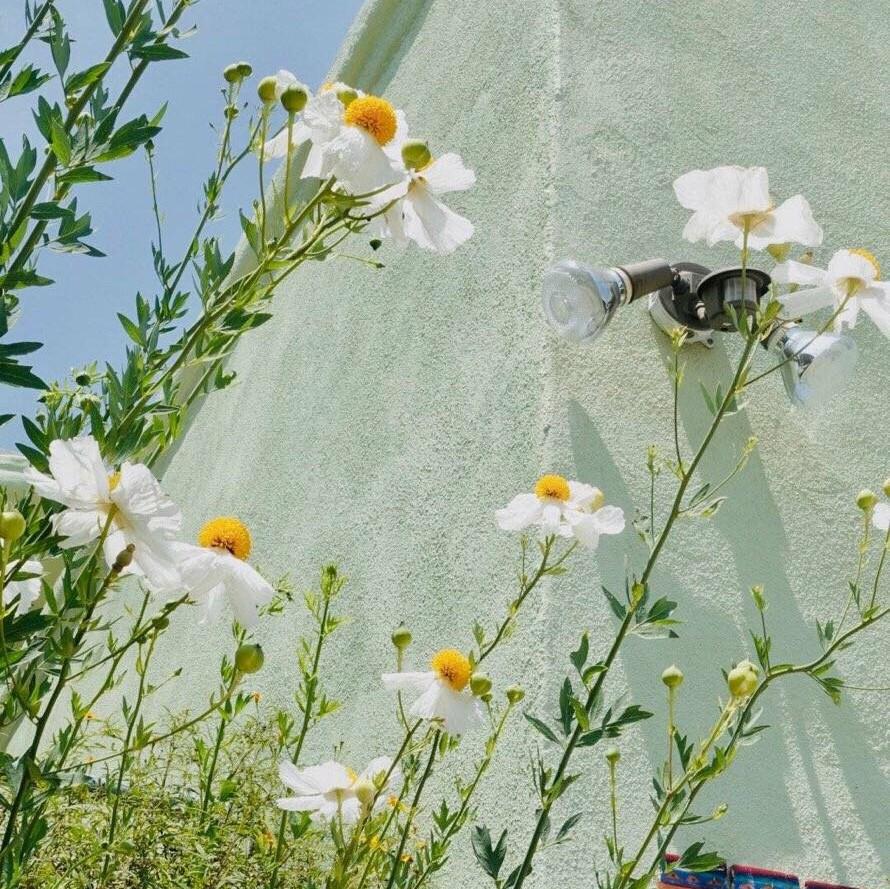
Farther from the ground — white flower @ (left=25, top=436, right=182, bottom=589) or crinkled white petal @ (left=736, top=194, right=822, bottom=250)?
crinkled white petal @ (left=736, top=194, right=822, bottom=250)

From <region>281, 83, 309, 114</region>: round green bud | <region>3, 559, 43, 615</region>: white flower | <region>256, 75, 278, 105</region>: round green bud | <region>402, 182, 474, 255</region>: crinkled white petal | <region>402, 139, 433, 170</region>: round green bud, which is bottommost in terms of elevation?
<region>3, 559, 43, 615</region>: white flower

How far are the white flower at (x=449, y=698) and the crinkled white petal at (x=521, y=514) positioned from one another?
28cm

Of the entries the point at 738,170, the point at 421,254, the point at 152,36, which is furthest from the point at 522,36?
the point at 152,36

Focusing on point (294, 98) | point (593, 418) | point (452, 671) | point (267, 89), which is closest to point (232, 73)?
point (267, 89)

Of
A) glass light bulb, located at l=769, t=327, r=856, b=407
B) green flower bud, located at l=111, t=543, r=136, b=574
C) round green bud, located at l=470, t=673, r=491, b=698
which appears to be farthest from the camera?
glass light bulb, located at l=769, t=327, r=856, b=407

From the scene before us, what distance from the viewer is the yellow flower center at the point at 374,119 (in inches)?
54.5

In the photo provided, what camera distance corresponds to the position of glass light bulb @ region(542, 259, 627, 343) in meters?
2.73

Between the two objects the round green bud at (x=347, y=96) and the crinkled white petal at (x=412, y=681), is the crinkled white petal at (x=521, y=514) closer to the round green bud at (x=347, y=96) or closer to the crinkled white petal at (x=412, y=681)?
the crinkled white petal at (x=412, y=681)

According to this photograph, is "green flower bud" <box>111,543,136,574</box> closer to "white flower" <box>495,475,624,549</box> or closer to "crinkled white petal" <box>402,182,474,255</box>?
"crinkled white petal" <box>402,182,474,255</box>

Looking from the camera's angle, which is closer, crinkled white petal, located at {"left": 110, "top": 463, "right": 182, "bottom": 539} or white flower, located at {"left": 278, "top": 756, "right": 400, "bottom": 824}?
crinkled white petal, located at {"left": 110, "top": 463, "right": 182, "bottom": 539}

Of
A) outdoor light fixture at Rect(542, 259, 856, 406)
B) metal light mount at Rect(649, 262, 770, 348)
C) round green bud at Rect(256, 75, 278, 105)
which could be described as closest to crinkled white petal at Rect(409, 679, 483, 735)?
round green bud at Rect(256, 75, 278, 105)

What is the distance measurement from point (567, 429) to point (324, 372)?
176 cm

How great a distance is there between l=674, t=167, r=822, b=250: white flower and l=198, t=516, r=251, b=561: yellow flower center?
78cm

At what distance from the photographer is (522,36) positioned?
3709 mm
